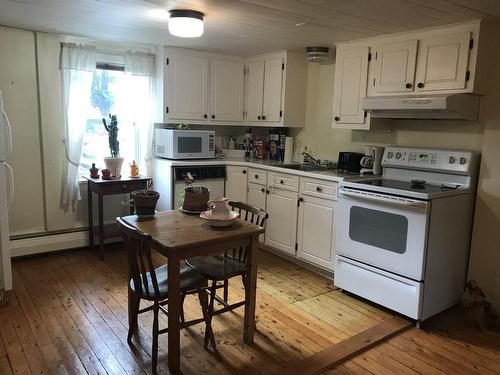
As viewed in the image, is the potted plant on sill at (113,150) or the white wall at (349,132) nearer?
the white wall at (349,132)

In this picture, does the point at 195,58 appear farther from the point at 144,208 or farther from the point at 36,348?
the point at 36,348

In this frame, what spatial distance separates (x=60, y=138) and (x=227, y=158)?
1762 millimetres

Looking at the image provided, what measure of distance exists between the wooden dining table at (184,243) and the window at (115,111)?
1.97 meters

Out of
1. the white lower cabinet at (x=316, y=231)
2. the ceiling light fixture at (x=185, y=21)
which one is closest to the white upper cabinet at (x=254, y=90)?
the white lower cabinet at (x=316, y=231)

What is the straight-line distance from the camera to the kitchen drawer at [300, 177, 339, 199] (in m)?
3.38

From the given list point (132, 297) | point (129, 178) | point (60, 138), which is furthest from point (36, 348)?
point (60, 138)

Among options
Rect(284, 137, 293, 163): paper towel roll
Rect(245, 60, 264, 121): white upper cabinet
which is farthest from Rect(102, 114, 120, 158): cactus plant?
Rect(284, 137, 293, 163): paper towel roll

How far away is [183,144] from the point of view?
417 cm

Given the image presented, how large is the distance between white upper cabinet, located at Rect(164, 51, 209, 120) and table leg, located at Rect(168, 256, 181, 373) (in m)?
2.47

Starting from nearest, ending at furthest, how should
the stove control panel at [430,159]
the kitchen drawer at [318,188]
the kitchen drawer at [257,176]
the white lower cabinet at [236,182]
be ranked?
the stove control panel at [430,159] → the kitchen drawer at [318,188] → the kitchen drawer at [257,176] → the white lower cabinet at [236,182]

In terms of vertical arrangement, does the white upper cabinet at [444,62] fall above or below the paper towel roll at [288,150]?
above

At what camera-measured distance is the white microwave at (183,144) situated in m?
4.11

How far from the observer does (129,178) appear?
13.1 feet

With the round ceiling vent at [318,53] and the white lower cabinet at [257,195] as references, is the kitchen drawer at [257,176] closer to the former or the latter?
the white lower cabinet at [257,195]
